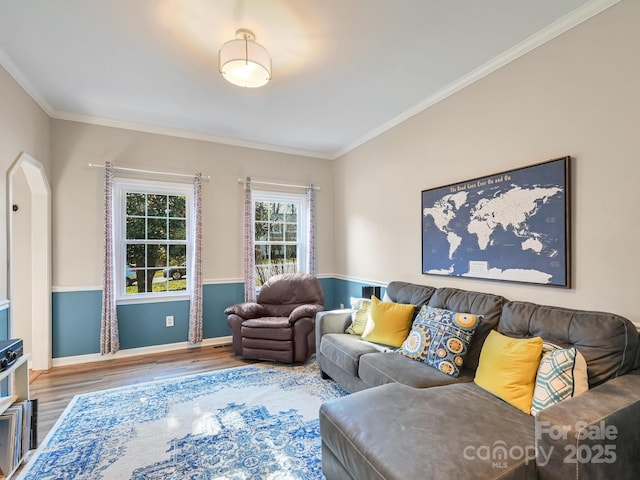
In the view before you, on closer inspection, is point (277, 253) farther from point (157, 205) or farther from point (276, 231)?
point (157, 205)

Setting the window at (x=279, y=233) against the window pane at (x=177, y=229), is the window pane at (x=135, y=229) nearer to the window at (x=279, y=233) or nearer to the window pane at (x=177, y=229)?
the window pane at (x=177, y=229)

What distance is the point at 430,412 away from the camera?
153 centimetres

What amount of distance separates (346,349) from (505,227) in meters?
1.59

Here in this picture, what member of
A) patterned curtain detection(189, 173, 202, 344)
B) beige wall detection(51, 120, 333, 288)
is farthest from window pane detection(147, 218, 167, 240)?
beige wall detection(51, 120, 333, 288)

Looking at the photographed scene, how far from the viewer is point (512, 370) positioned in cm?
172

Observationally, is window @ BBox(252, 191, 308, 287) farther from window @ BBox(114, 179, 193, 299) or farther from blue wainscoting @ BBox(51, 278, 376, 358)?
window @ BBox(114, 179, 193, 299)

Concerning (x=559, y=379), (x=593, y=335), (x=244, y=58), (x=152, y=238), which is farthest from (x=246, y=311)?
(x=593, y=335)

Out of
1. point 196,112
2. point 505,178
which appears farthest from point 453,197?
point 196,112

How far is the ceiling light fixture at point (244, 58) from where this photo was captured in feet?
6.73

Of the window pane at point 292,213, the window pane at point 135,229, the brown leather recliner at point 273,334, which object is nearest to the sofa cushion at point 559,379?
the brown leather recliner at point 273,334

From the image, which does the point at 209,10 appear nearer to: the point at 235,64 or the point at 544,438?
the point at 235,64

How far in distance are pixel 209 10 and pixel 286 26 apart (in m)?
0.49

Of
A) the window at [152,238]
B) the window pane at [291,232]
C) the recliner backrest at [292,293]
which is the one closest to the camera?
the window at [152,238]

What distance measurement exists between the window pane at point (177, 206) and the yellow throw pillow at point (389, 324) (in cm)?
280
